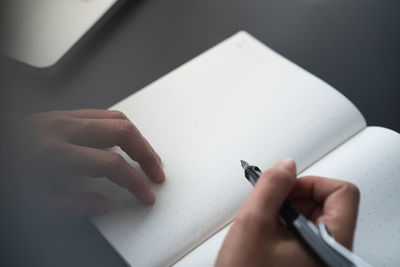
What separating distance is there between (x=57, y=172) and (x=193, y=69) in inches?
11.4

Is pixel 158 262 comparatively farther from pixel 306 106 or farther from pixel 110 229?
pixel 306 106

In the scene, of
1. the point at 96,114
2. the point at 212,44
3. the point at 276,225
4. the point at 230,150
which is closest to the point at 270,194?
the point at 276,225

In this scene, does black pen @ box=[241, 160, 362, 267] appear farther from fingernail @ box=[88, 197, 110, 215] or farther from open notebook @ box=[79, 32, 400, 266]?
fingernail @ box=[88, 197, 110, 215]

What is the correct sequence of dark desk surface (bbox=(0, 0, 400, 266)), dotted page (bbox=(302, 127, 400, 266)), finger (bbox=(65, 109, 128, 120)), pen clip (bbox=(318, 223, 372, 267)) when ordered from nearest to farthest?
1. pen clip (bbox=(318, 223, 372, 267))
2. dotted page (bbox=(302, 127, 400, 266))
3. finger (bbox=(65, 109, 128, 120))
4. dark desk surface (bbox=(0, 0, 400, 266))

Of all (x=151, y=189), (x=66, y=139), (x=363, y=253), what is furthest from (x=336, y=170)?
(x=66, y=139)

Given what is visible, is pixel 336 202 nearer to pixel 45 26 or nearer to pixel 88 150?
pixel 88 150

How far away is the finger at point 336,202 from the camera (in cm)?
39

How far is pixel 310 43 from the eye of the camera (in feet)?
2.48

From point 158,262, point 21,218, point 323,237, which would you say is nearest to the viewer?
point 323,237

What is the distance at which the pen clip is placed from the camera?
350 mm

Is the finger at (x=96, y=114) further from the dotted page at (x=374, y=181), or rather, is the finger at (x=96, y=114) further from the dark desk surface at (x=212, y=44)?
the dotted page at (x=374, y=181)

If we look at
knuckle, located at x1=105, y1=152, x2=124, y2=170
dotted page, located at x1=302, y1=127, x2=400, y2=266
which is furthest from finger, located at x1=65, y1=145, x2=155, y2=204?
dotted page, located at x1=302, y1=127, x2=400, y2=266

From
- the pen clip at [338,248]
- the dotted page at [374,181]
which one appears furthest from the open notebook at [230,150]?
the pen clip at [338,248]

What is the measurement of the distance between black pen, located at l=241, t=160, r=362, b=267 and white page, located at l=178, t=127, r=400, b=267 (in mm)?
117
